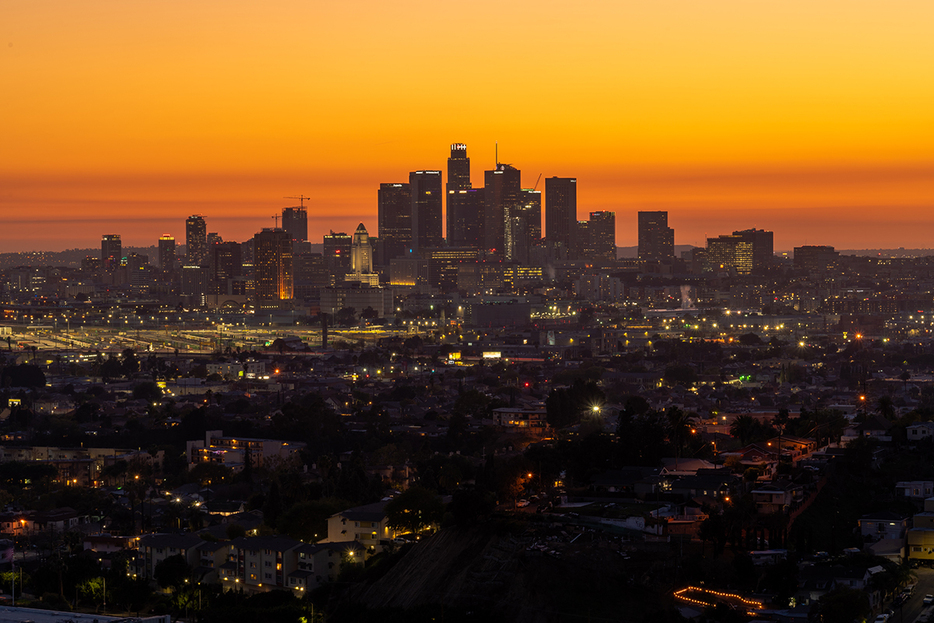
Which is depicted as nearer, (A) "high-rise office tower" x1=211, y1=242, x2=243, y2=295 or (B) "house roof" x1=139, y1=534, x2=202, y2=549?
(B) "house roof" x1=139, y1=534, x2=202, y2=549

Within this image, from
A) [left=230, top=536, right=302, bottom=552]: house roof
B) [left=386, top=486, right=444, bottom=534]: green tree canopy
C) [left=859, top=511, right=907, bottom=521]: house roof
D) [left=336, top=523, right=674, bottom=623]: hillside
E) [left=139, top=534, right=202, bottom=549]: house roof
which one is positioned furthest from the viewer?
[left=139, top=534, right=202, bottom=549]: house roof

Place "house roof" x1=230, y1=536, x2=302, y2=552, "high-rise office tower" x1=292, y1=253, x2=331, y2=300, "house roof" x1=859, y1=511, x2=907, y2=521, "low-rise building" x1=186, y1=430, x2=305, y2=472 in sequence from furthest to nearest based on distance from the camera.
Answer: "high-rise office tower" x1=292, y1=253, x2=331, y2=300 → "low-rise building" x1=186, y1=430, x2=305, y2=472 → "house roof" x1=230, y1=536, x2=302, y2=552 → "house roof" x1=859, y1=511, x2=907, y2=521

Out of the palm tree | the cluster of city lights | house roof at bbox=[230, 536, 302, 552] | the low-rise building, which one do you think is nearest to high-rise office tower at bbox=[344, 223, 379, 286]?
the low-rise building

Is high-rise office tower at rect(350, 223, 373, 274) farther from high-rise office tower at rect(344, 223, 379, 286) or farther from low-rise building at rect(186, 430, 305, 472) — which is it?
low-rise building at rect(186, 430, 305, 472)

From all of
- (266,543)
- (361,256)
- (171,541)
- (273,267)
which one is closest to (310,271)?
(361,256)

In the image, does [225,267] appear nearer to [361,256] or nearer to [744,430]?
[361,256]

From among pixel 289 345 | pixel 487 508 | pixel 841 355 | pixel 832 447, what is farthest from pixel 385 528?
pixel 289 345
